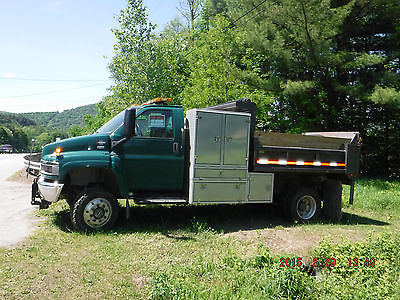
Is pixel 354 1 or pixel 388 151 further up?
pixel 354 1

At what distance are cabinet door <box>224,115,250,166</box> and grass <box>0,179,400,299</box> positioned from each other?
1.46 meters

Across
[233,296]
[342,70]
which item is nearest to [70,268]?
[233,296]

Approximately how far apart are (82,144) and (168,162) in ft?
5.56

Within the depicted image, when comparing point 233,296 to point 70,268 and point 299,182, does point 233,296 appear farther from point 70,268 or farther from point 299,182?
point 299,182

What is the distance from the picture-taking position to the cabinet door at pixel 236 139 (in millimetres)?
7363

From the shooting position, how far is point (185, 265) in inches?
211

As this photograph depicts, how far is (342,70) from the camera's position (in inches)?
693

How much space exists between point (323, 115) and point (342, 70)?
2.43 meters

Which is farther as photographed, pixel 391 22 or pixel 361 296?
pixel 391 22

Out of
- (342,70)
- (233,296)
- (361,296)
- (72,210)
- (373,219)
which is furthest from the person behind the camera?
(342,70)

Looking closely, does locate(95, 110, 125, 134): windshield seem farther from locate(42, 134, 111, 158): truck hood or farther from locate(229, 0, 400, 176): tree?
locate(229, 0, 400, 176): tree

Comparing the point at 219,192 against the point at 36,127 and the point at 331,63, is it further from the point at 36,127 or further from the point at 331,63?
the point at 36,127

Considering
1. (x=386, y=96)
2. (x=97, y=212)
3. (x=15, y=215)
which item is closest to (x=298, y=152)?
(x=97, y=212)

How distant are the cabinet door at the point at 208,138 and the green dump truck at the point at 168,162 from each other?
2cm
